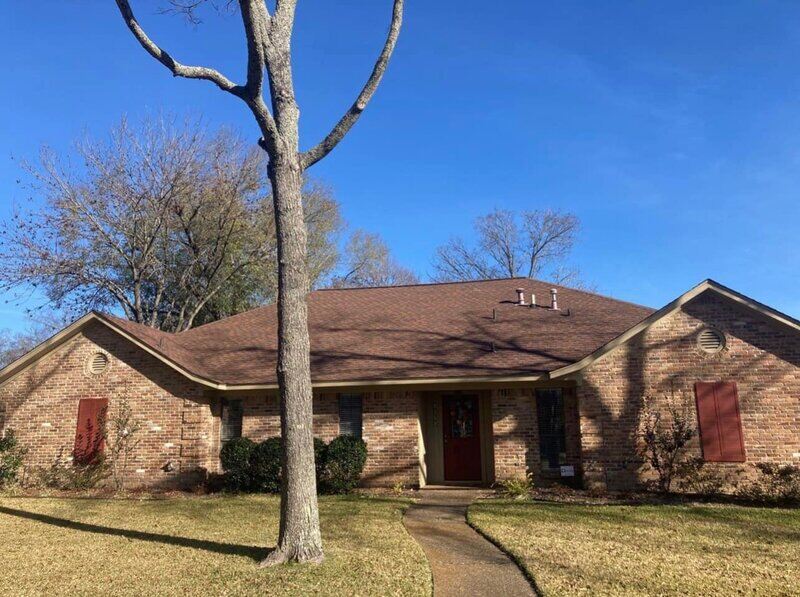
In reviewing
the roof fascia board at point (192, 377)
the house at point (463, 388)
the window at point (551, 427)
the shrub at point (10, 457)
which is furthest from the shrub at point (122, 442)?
the window at point (551, 427)

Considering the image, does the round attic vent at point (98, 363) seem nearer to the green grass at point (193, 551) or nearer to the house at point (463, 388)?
the house at point (463, 388)

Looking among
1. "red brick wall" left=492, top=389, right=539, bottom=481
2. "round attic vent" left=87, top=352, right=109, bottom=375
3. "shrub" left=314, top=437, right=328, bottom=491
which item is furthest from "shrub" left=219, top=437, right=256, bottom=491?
"red brick wall" left=492, top=389, right=539, bottom=481

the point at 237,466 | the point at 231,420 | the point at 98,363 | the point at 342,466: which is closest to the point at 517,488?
the point at 342,466

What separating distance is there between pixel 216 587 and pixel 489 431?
882cm

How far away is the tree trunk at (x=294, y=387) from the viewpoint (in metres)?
6.94

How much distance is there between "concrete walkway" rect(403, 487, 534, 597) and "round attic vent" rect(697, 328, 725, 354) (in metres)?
5.59

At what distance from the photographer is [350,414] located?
13977mm

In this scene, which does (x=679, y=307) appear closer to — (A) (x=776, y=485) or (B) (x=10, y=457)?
(A) (x=776, y=485)

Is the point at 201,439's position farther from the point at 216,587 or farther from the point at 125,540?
the point at 216,587

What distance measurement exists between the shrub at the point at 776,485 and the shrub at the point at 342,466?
7.43 metres

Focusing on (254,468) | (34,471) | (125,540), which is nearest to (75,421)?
(34,471)

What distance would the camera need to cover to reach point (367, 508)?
1072 cm

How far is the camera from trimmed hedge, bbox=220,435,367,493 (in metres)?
12.8

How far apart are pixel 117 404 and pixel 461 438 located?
814 cm
